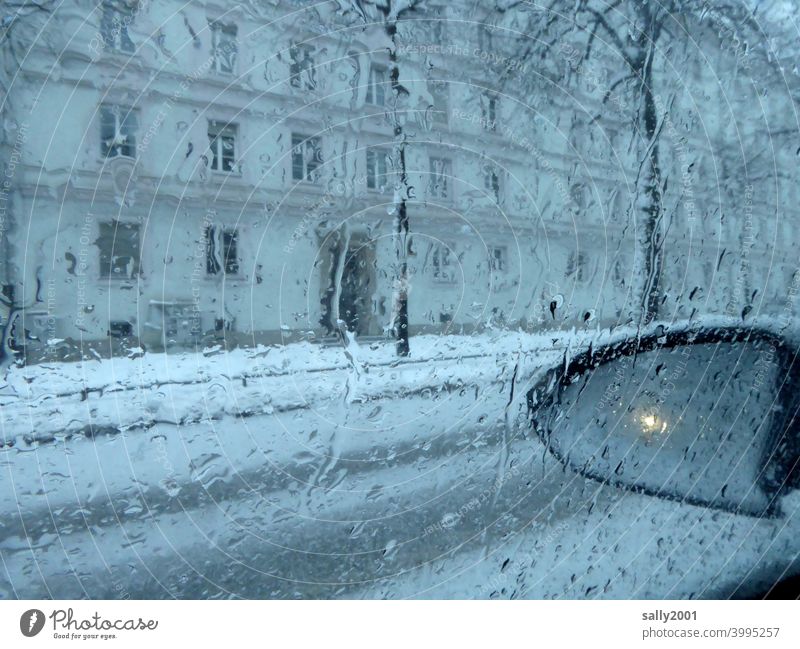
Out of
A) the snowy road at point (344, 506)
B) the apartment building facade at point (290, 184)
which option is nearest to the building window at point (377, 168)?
the apartment building facade at point (290, 184)

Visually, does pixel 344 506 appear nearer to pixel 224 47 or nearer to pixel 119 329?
pixel 119 329

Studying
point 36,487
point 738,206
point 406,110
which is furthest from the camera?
point 738,206

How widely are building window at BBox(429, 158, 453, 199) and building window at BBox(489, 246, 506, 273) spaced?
0.33 feet

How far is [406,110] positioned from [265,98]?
18 cm

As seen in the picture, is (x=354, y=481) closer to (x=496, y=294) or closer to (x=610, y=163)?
(x=496, y=294)

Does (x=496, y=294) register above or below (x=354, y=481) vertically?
above

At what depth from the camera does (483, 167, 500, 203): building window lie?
80 cm

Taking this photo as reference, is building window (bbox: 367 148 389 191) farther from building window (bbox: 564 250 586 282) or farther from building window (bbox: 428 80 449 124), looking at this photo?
building window (bbox: 564 250 586 282)

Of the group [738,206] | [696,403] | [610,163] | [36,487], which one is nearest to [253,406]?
[36,487]

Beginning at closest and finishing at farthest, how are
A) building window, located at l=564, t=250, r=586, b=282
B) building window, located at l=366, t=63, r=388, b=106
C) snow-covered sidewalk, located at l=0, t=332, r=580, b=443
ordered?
snow-covered sidewalk, located at l=0, t=332, r=580, b=443
building window, located at l=366, t=63, r=388, b=106
building window, located at l=564, t=250, r=586, b=282

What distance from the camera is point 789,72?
3.28 ft

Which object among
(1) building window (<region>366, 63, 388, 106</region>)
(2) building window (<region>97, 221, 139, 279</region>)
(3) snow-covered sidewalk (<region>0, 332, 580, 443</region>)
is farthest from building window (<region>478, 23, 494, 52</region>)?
(2) building window (<region>97, 221, 139, 279</region>)

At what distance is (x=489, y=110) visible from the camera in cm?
80

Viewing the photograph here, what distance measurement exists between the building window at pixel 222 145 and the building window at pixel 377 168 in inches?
6.5
